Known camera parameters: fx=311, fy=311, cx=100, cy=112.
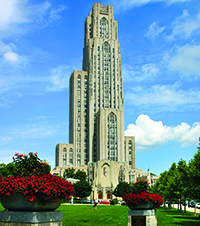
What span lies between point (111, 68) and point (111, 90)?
1354 cm

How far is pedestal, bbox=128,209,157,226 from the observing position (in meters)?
20.3

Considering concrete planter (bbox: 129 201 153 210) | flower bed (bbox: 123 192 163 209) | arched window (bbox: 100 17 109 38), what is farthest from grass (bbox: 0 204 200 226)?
arched window (bbox: 100 17 109 38)

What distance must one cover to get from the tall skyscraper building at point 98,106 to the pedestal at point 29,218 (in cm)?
14111

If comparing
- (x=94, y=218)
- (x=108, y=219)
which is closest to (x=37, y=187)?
(x=108, y=219)

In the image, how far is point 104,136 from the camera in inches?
6393

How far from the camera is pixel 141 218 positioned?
20.6 meters

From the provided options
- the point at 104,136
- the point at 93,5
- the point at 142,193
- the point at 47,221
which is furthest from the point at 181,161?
the point at 93,5

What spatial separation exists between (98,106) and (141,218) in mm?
154220

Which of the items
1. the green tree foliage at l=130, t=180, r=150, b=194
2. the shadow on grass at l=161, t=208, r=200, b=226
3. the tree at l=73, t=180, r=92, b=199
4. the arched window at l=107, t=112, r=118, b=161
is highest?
the arched window at l=107, t=112, r=118, b=161

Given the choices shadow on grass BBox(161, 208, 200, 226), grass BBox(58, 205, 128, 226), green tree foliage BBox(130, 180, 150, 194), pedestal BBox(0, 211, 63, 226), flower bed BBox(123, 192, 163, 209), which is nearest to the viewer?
pedestal BBox(0, 211, 63, 226)

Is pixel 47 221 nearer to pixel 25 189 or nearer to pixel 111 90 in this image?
pixel 25 189

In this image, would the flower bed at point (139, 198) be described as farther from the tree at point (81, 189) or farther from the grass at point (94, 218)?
the tree at point (81, 189)

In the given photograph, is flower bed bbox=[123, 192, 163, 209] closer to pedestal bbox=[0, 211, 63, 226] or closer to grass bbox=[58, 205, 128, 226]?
grass bbox=[58, 205, 128, 226]

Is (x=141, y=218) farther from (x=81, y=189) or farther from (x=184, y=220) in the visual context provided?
(x=81, y=189)
